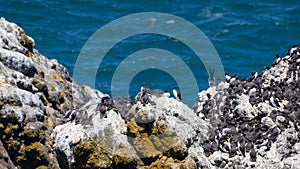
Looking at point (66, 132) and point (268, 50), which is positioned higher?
point (268, 50)

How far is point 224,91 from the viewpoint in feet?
38.5

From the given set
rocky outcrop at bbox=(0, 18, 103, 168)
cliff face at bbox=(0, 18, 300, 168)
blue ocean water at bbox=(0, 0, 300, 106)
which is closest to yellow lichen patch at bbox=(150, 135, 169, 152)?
cliff face at bbox=(0, 18, 300, 168)

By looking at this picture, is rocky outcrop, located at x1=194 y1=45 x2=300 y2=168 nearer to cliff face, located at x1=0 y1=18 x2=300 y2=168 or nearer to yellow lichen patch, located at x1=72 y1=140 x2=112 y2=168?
cliff face, located at x1=0 y1=18 x2=300 y2=168

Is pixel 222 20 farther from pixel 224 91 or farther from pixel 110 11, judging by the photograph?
pixel 224 91

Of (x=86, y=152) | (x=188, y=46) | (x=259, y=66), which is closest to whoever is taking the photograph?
(x=86, y=152)

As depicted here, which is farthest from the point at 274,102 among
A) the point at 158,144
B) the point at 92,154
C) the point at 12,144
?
the point at 12,144

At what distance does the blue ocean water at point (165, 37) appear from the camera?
89.0 feet

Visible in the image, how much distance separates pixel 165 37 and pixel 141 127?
20799 mm

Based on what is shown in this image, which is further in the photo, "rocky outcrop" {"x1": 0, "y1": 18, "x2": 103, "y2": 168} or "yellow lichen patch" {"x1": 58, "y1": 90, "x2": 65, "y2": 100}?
"yellow lichen patch" {"x1": 58, "y1": 90, "x2": 65, "y2": 100}

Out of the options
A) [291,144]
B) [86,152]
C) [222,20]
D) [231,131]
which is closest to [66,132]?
[86,152]

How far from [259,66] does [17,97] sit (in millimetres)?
18299

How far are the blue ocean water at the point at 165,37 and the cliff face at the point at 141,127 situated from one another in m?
13.5

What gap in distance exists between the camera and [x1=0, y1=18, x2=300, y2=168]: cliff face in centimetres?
963

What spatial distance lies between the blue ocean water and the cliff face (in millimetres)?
13452
